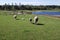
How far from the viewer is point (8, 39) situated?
1188cm

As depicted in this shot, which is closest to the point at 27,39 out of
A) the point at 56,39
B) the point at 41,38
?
the point at 41,38

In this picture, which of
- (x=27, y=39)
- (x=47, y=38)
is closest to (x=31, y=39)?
(x=27, y=39)

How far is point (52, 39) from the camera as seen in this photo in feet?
39.9

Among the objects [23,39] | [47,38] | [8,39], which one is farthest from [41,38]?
[8,39]

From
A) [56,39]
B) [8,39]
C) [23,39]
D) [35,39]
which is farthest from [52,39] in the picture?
[8,39]

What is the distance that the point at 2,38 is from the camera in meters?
12.2

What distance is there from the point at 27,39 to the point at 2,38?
166 cm

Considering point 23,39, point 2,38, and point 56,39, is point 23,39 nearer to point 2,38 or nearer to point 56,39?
point 2,38

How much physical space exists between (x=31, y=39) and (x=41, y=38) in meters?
0.78

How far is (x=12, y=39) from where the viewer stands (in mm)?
11844

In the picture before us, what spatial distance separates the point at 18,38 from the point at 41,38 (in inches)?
60.8

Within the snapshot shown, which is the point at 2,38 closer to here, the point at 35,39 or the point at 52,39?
the point at 35,39

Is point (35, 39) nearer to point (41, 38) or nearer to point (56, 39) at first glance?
point (41, 38)

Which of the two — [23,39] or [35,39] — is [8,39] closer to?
[23,39]
